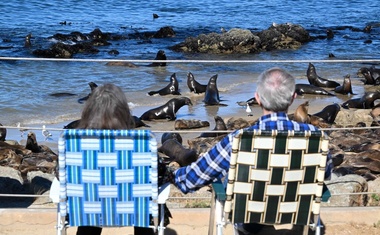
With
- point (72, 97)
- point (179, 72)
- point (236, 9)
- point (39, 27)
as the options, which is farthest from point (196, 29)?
point (72, 97)

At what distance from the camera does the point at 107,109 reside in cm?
369

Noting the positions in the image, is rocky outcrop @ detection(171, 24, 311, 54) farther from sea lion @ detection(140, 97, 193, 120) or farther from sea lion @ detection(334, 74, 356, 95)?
sea lion @ detection(140, 97, 193, 120)

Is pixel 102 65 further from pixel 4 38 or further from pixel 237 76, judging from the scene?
pixel 4 38

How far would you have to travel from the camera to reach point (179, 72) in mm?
19797

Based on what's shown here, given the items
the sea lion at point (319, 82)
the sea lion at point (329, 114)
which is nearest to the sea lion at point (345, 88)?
the sea lion at point (319, 82)

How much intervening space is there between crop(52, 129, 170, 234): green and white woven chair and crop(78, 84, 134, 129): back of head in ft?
0.53

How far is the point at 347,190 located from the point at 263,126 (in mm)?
2290

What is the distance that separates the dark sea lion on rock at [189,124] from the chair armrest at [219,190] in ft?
27.4

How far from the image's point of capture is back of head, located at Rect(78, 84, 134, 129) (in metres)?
3.66

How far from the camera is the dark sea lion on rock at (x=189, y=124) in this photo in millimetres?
12328

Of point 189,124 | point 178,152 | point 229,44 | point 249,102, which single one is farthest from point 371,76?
point 229,44

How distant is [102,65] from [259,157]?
1755 centimetres

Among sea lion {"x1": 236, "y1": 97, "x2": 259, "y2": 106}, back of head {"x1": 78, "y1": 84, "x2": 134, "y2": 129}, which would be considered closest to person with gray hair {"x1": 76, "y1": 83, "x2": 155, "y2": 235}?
back of head {"x1": 78, "y1": 84, "x2": 134, "y2": 129}

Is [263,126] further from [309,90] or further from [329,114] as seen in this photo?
[309,90]
